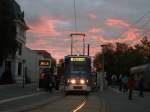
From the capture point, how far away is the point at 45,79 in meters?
50.0

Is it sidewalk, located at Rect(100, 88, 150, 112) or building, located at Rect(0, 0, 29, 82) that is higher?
building, located at Rect(0, 0, 29, 82)

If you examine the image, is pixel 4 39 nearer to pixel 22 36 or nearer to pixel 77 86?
pixel 77 86

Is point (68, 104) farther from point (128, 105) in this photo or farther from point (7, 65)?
point (7, 65)

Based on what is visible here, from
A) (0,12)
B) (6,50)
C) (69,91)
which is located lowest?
(69,91)

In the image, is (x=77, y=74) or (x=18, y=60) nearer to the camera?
(x=77, y=74)

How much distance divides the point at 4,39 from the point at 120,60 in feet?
300

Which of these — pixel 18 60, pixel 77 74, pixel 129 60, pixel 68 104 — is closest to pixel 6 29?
pixel 77 74

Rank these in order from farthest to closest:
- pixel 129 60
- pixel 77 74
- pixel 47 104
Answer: pixel 129 60
pixel 77 74
pixel 47 104

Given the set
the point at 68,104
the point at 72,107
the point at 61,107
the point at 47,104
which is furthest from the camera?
the point at 68,104

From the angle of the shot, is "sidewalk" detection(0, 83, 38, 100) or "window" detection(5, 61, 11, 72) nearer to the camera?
"sidewalk" detection(0, 83, 38, 100)

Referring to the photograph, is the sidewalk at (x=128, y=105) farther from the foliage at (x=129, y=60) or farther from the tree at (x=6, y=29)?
the foliage at (x=129, y=60)

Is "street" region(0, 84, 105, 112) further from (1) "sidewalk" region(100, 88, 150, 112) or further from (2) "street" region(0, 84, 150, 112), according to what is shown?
(1) "sidewalk" region(100, 88, 150, 112)

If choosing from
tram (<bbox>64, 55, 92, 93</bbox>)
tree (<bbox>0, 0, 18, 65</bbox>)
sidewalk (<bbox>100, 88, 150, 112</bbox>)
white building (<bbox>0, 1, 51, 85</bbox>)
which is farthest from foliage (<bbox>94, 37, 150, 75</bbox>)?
sidewalk (<bbox>100, 88, 150, 112</bbox>)

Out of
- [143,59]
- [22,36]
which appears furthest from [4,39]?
[143,59]
